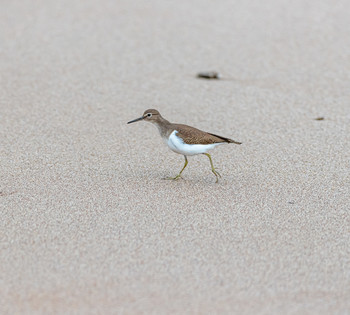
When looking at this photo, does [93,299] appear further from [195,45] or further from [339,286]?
[195,45]

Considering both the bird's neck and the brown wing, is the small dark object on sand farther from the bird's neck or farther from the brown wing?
the brown wing

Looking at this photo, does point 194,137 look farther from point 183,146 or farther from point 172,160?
point 172,160

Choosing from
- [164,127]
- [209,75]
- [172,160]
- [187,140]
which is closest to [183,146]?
[187,140]

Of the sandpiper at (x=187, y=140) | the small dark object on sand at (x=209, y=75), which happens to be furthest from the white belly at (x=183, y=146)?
the small dark object on sand at (x=209, y=75)

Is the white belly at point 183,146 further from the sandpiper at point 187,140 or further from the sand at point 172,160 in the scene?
the sand at point 172,160

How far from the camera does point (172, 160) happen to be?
4.58 meters

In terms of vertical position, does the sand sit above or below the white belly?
below

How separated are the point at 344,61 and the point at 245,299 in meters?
4.32

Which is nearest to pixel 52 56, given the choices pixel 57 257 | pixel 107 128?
pixel 107 128

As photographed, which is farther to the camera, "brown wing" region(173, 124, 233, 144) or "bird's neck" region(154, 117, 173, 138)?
"bird's neck" region(154, 117, 173, 138)

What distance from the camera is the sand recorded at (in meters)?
2.91

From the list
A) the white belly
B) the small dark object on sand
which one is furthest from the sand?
the white belly

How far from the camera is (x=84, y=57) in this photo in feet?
21.2

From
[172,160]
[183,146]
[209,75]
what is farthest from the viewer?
[209,75]
